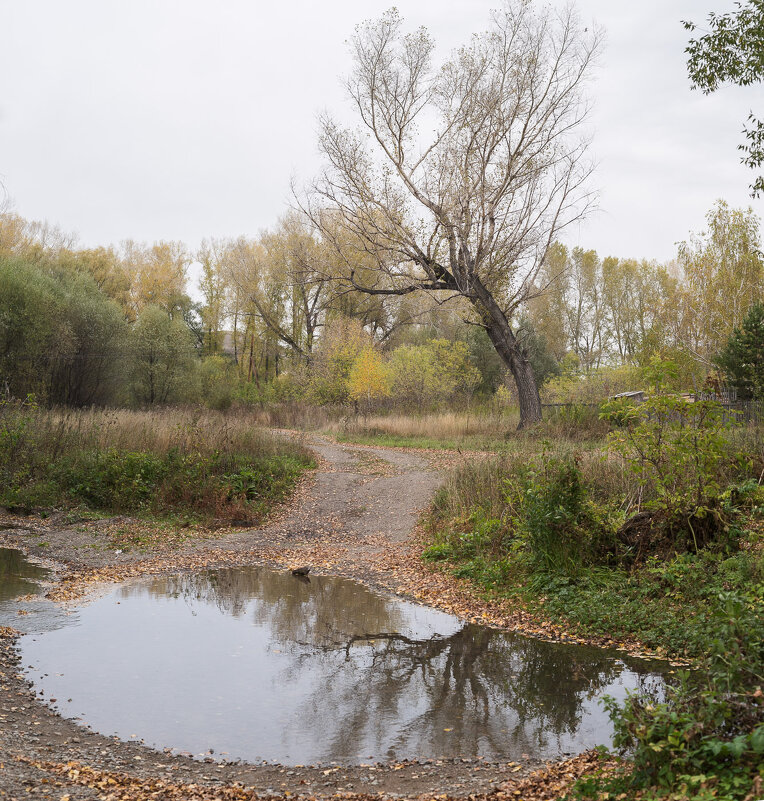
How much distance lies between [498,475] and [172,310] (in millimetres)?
40527

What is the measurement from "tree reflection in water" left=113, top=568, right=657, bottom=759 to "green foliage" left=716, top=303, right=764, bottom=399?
20022 millimetres

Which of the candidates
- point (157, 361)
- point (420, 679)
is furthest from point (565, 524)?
point (157, 361)

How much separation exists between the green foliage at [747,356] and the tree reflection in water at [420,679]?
65.7ft

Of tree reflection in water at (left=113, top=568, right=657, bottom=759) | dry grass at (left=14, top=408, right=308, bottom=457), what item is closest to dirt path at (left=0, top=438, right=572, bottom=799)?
tree reflection in water at (left=113, top=568, right=657, bottom=759)

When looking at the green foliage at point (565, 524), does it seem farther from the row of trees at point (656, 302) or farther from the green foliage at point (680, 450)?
the row of trees at point (656, 302)

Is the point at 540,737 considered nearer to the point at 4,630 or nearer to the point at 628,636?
the point at 628,636

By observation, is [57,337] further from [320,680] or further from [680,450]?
[680,450]

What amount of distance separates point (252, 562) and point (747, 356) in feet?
66.9

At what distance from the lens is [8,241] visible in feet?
134

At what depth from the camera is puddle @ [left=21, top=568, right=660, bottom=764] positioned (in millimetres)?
5508

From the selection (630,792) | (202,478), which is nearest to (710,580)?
(630,792)

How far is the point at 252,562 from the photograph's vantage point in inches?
477

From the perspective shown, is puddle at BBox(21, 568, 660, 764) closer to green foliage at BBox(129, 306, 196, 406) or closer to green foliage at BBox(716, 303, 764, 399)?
green foliage at BBox(716, 303, 764, 399)

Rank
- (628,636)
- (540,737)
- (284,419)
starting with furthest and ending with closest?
1. (284,419)
2. (628,636)
3. (540,737)
